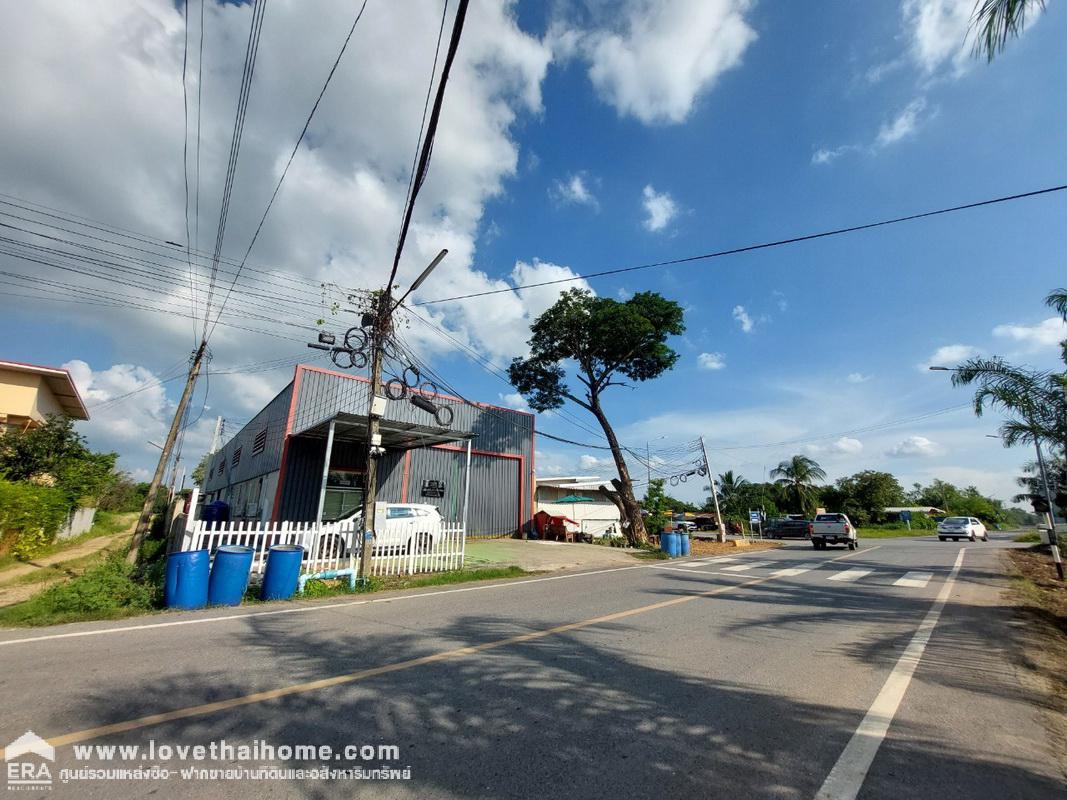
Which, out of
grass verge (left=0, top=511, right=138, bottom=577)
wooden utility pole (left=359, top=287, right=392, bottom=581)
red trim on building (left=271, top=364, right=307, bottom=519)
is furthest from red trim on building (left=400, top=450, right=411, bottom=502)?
grass verge (left=0, top=511, right=138, bottom=577)

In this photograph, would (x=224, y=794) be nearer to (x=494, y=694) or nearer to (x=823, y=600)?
(x=494, y=694)

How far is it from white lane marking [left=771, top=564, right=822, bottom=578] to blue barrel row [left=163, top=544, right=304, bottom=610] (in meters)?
11.3

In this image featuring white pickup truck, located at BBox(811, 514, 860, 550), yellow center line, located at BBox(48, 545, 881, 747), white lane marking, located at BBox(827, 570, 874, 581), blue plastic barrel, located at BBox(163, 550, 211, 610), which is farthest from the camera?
white pickup truck, located at BBox(811, 514, 860, 550)

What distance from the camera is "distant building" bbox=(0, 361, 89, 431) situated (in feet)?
70.2

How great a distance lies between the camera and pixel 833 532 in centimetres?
2336

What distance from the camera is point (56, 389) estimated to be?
2512cm

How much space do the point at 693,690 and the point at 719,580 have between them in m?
7.92

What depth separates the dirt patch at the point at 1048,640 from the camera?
141 inches

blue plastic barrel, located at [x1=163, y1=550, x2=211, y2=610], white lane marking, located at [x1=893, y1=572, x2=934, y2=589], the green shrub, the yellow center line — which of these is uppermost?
the green shrub

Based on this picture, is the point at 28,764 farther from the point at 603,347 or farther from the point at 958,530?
the point at 958,530

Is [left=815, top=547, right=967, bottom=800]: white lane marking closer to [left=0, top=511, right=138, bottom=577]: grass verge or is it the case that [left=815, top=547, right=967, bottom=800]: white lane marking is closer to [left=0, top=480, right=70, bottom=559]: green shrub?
[left=0, top=511, right=138, bottom=577]: grass verge

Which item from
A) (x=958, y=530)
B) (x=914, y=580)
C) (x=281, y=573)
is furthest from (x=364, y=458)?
(x=958, y=530)

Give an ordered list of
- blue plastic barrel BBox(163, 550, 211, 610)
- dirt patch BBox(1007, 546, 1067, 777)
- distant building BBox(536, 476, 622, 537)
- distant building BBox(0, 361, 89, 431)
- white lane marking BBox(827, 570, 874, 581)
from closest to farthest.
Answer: dirt patch BBox(1007, 546, 1067, 777), blue plastic barrel BBox(163, 550, 211, 610), white lane marking BBox(827, 570, 874, 581), distant building BBox(0, 361, 89, 431), distant building BBox(536, 476, 622, 537)

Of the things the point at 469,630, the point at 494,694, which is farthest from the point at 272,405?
the point at 494,694
